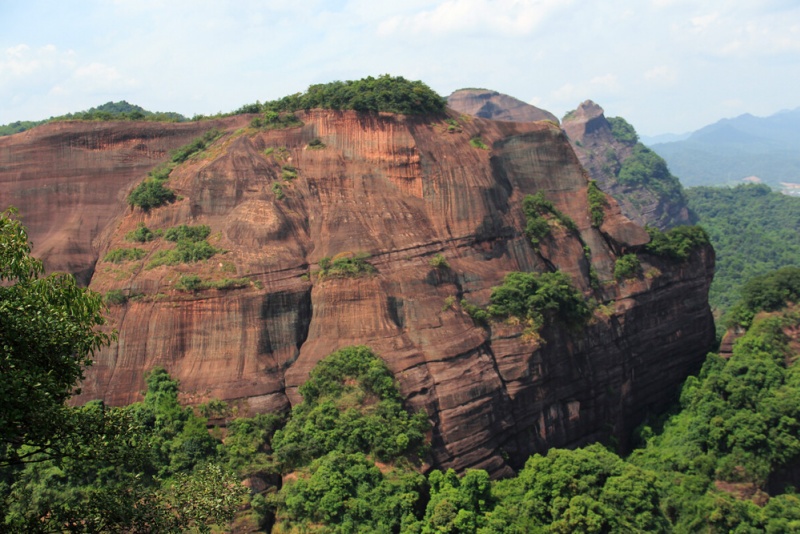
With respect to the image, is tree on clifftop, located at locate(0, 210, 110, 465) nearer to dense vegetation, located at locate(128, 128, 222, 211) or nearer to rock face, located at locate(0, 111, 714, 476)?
rock face, located at locate(0, 111, 714, 476)

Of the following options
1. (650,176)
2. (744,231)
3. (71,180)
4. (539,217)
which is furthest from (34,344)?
(744,231)

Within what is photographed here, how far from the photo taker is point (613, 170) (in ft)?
335

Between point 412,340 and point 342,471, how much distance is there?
24.9ft

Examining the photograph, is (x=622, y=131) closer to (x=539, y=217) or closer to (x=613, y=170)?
(x=613, y=170)

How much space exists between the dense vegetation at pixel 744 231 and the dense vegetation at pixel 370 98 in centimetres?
4710

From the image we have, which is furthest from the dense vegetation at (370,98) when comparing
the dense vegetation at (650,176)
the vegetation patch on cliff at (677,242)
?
the dense vegetation at (650,176)

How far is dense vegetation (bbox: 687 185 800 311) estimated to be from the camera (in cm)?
8238

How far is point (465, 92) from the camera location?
105 meters

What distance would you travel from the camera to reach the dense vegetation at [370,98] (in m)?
40.3

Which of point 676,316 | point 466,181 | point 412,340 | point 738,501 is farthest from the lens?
point 676,316

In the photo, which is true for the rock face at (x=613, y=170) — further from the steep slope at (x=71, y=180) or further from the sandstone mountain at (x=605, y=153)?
the steep slope at (x=71, y=180)

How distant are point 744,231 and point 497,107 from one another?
36.3 meters

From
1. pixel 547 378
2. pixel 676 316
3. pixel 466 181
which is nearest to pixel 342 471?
pixel 547 378

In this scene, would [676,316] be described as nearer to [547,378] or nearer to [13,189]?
[547,378]
